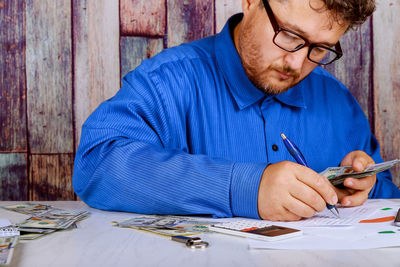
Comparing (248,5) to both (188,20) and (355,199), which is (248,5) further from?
(355,199)

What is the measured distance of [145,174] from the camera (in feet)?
3.72

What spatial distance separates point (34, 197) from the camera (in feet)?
6.46

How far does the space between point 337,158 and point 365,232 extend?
2.73ft

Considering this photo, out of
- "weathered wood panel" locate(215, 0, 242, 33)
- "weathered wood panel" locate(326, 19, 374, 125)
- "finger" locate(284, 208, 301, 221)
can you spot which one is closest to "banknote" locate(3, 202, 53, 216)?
"finger" locate(284, 208, 301, 221)

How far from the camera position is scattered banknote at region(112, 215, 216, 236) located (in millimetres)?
900

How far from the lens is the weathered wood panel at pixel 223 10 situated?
2.04m

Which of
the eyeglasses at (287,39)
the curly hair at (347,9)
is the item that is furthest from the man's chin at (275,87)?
the curly hair at (347,9)

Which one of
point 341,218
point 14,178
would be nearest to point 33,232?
point 341,218

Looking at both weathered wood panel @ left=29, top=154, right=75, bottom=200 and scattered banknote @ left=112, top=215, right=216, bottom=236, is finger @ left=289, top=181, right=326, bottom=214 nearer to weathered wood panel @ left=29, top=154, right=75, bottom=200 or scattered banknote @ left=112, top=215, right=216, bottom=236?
scattered banknote @ left=112, top=215, right=216, bottom=236

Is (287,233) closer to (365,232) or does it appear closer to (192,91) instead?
(365,232)

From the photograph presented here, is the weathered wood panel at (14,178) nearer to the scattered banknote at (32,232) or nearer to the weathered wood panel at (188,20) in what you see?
the weathered wood panel at (188,20)

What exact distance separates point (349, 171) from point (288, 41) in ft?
1.41

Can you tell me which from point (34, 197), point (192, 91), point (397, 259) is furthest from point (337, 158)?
point (34, 197)

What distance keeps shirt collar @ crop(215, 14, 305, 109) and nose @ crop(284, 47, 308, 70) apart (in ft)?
0.62
